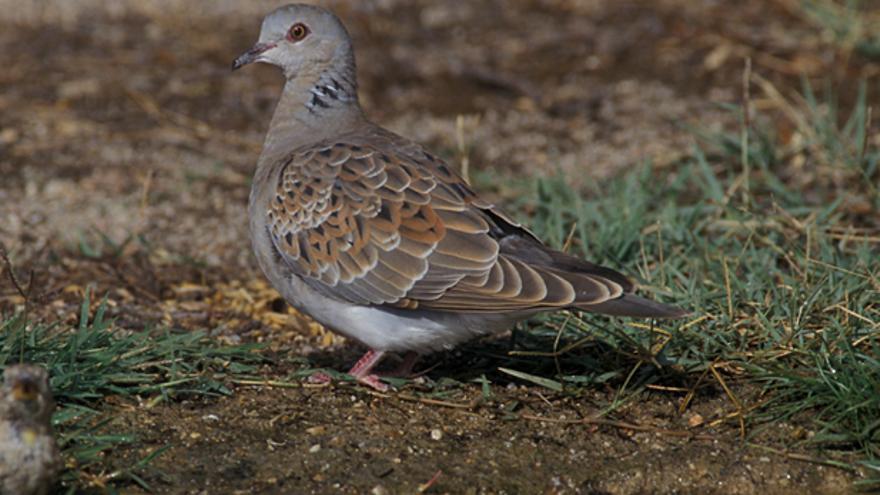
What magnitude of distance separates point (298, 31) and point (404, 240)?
1.15 metres

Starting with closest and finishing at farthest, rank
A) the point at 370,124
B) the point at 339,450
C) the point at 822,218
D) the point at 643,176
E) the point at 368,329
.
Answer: the point at 339,450, the point at 368,329, the point at 370,124, the point at 822,218, the point at 643,176

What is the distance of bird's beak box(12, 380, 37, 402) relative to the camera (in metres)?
3.06

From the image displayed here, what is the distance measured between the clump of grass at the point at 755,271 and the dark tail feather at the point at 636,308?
53 centimetres

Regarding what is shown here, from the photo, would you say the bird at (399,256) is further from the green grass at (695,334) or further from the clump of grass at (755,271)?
the clump of grass at (755,271)

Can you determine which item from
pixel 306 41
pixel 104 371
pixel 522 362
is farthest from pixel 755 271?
→ pixel 104 371

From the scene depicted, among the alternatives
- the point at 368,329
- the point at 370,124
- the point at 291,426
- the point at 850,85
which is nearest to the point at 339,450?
the point at 291,426

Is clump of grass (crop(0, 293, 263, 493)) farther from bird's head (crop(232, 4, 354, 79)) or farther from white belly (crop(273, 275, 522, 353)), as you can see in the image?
bird's head (crop(232, 4, 354, 79))

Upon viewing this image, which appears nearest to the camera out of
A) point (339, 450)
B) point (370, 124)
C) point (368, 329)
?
point (339, 450)

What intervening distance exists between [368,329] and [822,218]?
2.19 m

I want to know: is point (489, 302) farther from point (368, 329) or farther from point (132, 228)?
point (132, 228)

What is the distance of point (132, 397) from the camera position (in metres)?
3.99

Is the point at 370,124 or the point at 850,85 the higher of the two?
the point at 370,124

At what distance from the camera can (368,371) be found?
434cm

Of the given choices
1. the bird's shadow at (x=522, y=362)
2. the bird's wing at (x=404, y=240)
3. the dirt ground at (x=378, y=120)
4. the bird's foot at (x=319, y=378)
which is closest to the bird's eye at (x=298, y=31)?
the bird's wing at (x=404, y=240)
